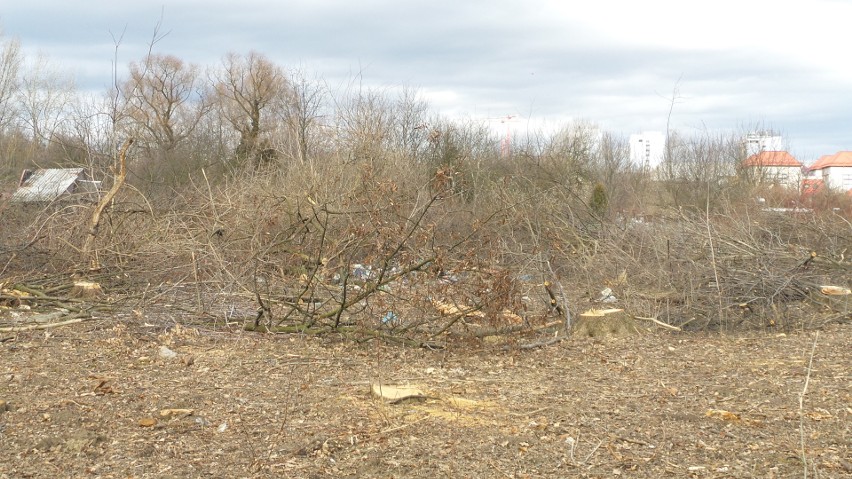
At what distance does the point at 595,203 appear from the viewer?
16.2m

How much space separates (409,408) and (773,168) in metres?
22.3

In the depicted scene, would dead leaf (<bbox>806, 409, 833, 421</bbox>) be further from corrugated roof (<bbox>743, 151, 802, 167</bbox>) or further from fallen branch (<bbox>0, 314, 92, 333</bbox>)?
corrugated roof (<bbox>743, 151, 802, 167</bbox>)

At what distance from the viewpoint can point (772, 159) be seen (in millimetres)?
24875

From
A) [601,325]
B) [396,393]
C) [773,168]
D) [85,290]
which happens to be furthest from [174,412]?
[773,168]

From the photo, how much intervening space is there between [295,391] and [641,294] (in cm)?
482

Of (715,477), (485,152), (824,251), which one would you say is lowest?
(715,477)

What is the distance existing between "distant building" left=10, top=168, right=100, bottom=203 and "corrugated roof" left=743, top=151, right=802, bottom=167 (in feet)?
59.7

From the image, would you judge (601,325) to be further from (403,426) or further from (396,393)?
(403,426)

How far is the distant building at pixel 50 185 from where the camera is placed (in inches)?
478

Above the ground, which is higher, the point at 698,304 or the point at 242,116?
the point at 242,116

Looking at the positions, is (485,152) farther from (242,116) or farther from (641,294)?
(641,294)

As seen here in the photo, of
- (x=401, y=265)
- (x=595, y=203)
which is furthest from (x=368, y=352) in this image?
(x=595, y=203)

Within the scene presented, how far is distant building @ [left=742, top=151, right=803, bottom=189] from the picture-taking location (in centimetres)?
2288

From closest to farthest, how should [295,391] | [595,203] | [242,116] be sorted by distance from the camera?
[295,391] → [595,203] → [242,116]
